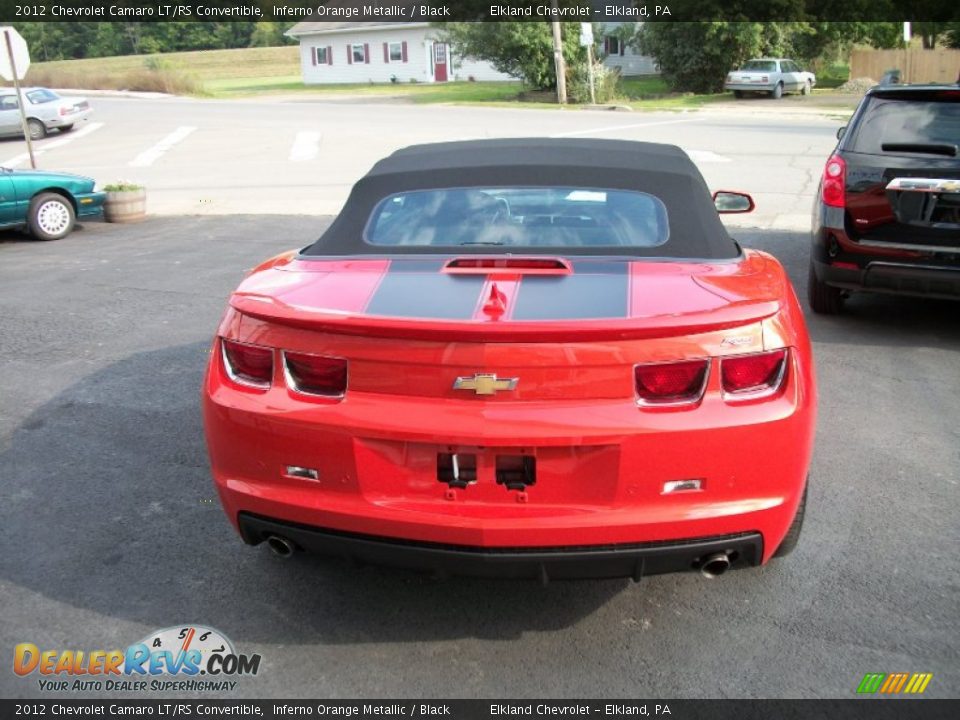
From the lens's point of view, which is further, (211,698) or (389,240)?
(389,240)

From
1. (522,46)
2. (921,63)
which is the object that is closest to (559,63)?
(522,46)

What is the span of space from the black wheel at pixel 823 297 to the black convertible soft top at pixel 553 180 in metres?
3.16

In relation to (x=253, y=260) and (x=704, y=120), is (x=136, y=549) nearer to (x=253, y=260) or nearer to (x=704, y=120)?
(x=253, y=260)

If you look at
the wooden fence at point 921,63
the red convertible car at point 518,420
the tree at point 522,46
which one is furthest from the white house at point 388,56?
the red convertible car at point 518,420

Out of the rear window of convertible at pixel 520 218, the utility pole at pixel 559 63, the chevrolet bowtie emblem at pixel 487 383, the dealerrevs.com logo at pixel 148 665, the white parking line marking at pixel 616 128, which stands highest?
the utility pole at pixel 559 63

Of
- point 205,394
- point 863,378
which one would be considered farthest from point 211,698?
point 863,378

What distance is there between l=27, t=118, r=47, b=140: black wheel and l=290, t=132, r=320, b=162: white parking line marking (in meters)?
8.19

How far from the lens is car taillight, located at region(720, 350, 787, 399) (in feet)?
9.33

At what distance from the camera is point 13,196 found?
487 inches

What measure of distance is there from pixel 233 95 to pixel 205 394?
164 ft

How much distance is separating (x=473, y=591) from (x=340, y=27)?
64.4m

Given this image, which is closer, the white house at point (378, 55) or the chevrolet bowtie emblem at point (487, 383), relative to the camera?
the chevrolet bowtie emblem at point (487, 383)

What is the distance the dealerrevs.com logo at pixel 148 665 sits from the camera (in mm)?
3006

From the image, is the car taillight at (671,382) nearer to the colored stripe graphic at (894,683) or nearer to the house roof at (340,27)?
the colored stripe graphic at (894,683)
